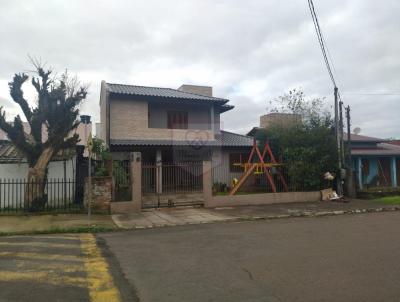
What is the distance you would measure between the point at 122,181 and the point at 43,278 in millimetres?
9692

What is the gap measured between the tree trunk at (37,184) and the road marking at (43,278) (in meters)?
8.05

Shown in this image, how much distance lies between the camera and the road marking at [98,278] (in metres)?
4.75

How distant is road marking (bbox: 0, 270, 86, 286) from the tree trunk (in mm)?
8047

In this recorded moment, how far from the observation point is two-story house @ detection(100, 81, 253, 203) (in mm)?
20906

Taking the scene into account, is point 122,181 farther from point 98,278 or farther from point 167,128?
point 98,278

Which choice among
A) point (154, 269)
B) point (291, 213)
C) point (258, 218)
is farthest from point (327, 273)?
point (291, 213)

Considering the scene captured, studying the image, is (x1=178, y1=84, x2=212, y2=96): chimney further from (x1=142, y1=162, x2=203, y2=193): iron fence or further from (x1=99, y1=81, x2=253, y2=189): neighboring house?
(x1=142, y1=162, x2=203, y2=193): iron fence

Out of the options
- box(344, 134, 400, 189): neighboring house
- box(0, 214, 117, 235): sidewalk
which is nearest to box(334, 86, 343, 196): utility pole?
box(344, 134, 400, 189): neighboring house

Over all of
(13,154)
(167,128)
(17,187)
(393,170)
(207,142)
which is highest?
(167,128)

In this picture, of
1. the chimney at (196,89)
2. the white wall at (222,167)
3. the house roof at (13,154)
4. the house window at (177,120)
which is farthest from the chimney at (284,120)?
the house roof at (13,154)

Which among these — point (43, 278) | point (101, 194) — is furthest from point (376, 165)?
point (43, 278)

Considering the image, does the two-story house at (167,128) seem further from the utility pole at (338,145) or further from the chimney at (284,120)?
the utility pole at (338,145)

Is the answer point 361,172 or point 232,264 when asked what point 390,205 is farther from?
point 232,264

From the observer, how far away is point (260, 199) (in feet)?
55.0
